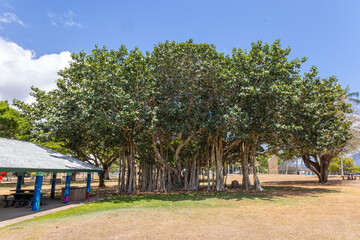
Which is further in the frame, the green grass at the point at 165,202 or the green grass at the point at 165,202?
the green grass at the point at 165,202

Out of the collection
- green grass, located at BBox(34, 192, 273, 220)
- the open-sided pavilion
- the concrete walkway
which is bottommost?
the concrete walkway

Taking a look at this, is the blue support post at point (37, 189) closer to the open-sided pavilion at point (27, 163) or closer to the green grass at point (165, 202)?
the open-sided pavilion at point (27, 163)

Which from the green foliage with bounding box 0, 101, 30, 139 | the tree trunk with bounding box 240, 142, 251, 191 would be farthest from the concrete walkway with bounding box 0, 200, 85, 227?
the green foliage with bounding box 0, 101, 30, 139

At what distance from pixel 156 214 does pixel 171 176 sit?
36.8 feet

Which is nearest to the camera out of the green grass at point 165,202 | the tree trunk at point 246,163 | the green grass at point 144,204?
the green grass at point 144,204

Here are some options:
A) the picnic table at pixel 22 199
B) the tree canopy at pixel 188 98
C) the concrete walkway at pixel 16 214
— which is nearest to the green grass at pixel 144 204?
the concrete walkway at pixel 16 214

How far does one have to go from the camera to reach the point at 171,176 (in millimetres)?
A: 20562

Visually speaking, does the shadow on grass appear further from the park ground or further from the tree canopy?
the park ground

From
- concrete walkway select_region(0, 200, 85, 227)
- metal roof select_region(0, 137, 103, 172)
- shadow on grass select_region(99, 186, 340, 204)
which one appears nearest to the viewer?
metal roof select_region(0, 137, 103, 172)

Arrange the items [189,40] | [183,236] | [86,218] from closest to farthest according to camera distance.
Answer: [183,236] < [86,218] < [189,40]

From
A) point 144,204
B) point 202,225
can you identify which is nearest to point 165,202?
point 144,204

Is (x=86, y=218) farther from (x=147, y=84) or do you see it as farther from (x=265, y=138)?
(x=265, y=138)

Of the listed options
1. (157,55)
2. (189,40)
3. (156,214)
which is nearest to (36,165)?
(156,214)

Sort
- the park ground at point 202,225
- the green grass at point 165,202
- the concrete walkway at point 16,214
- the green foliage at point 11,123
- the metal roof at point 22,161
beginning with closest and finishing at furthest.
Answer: the park ground at point 202,225, the metal roof at point 22,161, the concrete walkway at point 16,214, the green grass at point 165,202, the green foliage at point 11,123
